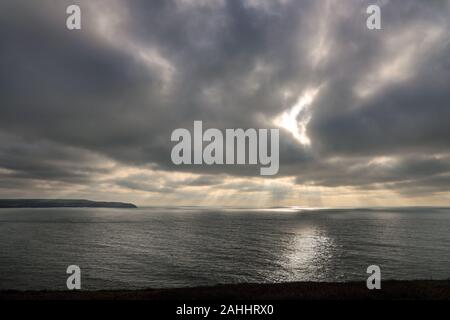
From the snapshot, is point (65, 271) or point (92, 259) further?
point (92, 259)

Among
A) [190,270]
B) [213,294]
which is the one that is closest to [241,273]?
[190,270]

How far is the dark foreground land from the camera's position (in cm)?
2773

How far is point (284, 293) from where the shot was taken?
29.6 metres

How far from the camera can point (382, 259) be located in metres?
67.2

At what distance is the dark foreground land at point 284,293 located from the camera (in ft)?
91.0
